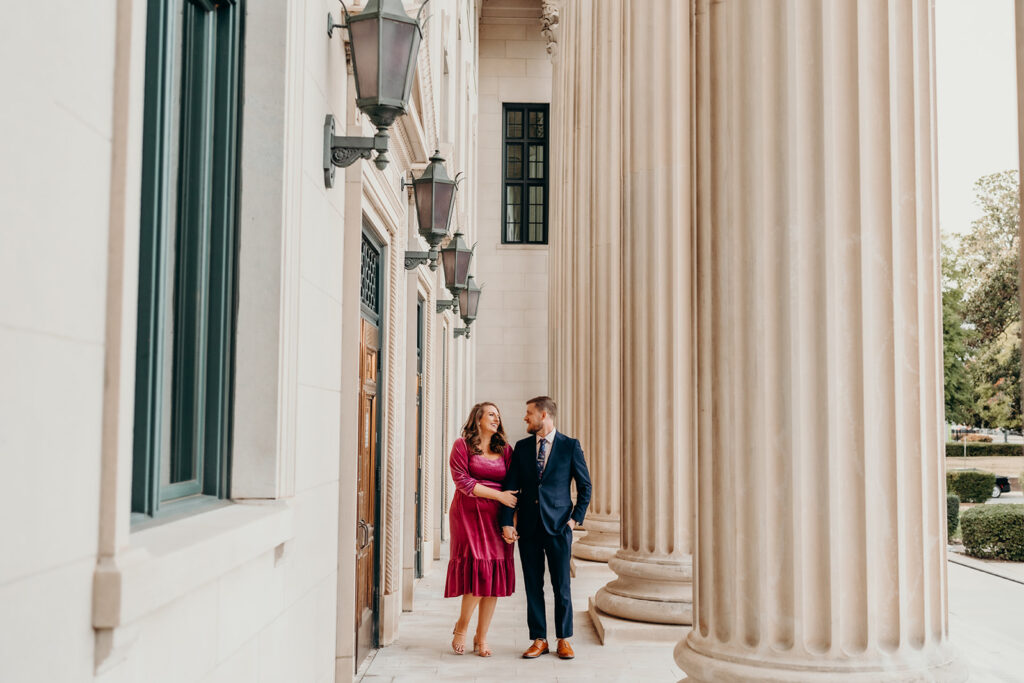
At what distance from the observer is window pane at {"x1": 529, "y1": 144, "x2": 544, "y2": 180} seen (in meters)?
26.1

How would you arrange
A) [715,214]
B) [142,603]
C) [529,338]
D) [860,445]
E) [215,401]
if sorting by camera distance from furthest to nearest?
[529,338] < [715,214] < [860,445] < [215,401] < [142,603]

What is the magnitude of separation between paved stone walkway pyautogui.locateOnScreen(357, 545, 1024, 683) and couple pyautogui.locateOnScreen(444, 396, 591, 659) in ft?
1.00

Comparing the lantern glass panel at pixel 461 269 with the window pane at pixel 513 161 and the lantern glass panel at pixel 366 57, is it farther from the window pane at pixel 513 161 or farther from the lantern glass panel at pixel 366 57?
the window pane at pixel 513 161

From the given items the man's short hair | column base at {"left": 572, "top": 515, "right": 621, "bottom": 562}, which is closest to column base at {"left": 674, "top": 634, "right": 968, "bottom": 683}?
the man's short hair

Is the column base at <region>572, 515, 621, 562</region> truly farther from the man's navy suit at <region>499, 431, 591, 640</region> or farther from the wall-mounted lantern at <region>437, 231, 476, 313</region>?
the man's navy suit at <region>499, 431, 591, 640</region>

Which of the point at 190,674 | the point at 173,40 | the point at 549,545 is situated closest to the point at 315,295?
the point at 173,40

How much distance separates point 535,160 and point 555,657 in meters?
19.6

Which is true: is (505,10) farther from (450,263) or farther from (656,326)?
(656,326)

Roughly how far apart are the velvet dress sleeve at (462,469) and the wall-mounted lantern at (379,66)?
3.74m

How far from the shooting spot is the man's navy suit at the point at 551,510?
7879 mm

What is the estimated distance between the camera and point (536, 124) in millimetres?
26250

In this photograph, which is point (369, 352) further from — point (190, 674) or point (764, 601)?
point (190, 674)

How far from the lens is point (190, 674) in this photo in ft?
9.33

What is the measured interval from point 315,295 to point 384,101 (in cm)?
99
